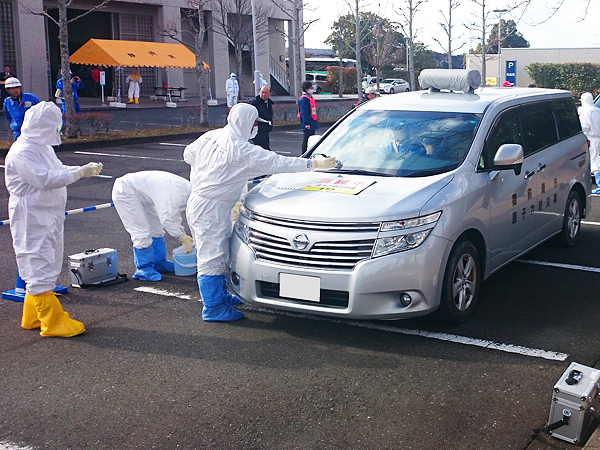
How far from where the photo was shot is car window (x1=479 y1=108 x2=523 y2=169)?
601 cm

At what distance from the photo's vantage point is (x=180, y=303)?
6.23 metres

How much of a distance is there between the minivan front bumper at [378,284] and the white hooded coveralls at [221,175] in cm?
53

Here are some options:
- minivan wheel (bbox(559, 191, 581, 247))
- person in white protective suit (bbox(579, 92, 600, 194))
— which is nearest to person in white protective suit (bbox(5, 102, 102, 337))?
minivan wheel (bbox(559, 191, 581, 247))

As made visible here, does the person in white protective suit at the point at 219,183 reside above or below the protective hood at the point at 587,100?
below

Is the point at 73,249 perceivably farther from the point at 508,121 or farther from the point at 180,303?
the point at 508,121

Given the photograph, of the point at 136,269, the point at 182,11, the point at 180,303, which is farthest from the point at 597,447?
the point at 182,11

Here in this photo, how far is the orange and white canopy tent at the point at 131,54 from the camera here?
3253 cm

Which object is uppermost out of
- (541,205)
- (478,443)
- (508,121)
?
(508,121)

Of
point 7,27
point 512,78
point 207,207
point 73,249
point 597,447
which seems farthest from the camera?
point 512,78

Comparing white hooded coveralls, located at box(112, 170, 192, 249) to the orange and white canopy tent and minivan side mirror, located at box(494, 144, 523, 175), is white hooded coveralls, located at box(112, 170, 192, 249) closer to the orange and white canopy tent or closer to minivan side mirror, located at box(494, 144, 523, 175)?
minivan side mirror, located at box(494, 144, 523, 175)

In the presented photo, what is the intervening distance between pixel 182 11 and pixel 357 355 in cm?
3721

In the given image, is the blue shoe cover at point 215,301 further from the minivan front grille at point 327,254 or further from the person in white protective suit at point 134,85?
the person in white protective suit at point 134,85

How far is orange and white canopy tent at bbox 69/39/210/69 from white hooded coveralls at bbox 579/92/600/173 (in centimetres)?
2154

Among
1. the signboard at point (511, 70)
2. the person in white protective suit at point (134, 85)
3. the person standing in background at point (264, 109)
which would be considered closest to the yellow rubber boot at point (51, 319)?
the person standing in background at point (264, 109)
